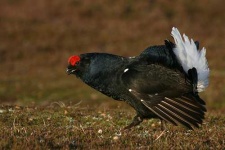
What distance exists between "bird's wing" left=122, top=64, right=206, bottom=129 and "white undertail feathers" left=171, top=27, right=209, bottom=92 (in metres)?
0.33

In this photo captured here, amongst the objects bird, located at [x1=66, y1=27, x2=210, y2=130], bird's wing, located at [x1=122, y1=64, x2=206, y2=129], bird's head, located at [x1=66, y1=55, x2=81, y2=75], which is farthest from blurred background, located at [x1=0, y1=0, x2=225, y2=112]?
bird's wing, located at [x1=122, y1=64, x2=206, y2=129]

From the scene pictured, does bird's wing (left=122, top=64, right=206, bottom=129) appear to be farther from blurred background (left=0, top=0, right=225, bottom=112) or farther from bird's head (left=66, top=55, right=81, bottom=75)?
blurred background (left=0, top=0, right=225, bottom=112)

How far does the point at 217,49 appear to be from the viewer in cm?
4059

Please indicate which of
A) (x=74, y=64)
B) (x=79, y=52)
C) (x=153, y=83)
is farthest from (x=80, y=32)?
(x=153, y=83)

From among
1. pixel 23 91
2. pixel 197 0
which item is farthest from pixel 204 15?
pixel 23 91

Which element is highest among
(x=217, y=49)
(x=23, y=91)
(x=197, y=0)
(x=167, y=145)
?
(x=197, y=0)

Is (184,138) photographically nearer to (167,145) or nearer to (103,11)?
(167,145)

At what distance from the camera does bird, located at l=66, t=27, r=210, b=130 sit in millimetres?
11250

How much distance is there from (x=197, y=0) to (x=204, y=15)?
117 inches

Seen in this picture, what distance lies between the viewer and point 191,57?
38.9 ft

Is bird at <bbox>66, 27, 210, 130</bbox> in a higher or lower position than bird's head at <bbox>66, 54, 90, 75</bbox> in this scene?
lower

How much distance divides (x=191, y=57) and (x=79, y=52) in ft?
106

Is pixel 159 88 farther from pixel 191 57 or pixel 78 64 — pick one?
pixel 78 64

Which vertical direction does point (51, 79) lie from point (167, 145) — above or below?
above
